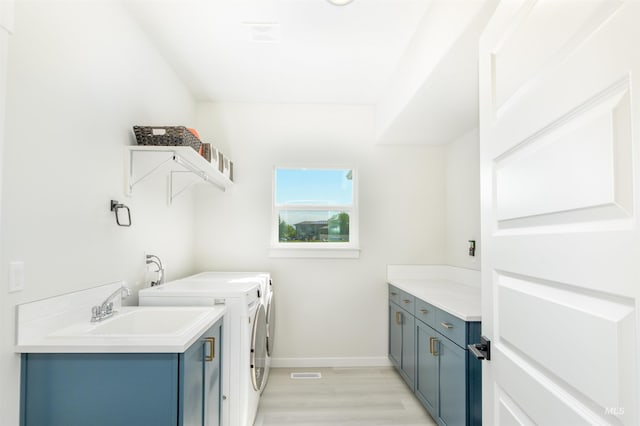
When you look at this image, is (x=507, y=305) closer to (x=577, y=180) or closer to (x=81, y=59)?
(x=577, y=180)

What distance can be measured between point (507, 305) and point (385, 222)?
262 centimetres

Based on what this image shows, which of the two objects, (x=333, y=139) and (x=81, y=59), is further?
(x=333, y=139)

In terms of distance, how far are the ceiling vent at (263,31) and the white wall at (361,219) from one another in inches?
47.7

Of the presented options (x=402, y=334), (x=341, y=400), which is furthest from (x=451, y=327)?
(x=341, y=400)

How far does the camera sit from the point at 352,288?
360 centimetres

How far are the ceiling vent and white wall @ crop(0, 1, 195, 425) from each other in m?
0.69

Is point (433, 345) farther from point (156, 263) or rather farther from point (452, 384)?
point (156, 263)

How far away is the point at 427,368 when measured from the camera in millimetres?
2512

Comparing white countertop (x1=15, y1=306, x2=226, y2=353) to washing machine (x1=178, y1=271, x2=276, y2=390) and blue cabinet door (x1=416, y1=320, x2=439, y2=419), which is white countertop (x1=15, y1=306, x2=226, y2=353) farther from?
blue cabinet door (x1=416, y1=320, x2=439, y2=419)

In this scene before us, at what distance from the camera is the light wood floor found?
254 cm

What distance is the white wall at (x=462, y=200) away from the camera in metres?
3.08

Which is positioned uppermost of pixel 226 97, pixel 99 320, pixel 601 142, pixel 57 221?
pixel 226 97

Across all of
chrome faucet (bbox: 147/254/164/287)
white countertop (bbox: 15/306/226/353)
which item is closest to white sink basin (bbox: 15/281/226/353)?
white countertop (bbox: 15/306/226/353)

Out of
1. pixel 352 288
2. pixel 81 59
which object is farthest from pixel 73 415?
pixel 352 288
